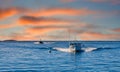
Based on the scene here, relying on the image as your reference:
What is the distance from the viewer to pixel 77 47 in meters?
111

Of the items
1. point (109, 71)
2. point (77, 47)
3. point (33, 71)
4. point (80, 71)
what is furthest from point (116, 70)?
point (77, 47)

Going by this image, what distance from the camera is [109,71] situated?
55.3 meters

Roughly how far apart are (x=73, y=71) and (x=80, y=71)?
4.09ft

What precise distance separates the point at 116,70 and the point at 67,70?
28.1 feet

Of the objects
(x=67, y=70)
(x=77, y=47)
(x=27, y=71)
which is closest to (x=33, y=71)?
(x=27, y=71)

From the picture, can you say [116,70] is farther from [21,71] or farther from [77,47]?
[77,47]

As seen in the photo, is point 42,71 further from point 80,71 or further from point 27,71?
point 80,71

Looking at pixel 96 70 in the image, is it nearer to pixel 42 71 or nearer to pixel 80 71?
pixel 80 71

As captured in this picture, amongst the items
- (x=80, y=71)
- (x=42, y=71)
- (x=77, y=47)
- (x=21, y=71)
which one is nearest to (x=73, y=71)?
(x=80, y=71)

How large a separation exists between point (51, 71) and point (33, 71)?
3.06 meters

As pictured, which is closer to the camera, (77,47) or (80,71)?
(80,71)

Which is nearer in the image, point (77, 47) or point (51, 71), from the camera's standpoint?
point (51, 71)

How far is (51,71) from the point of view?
181 feet

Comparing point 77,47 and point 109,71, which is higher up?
point 77,47
